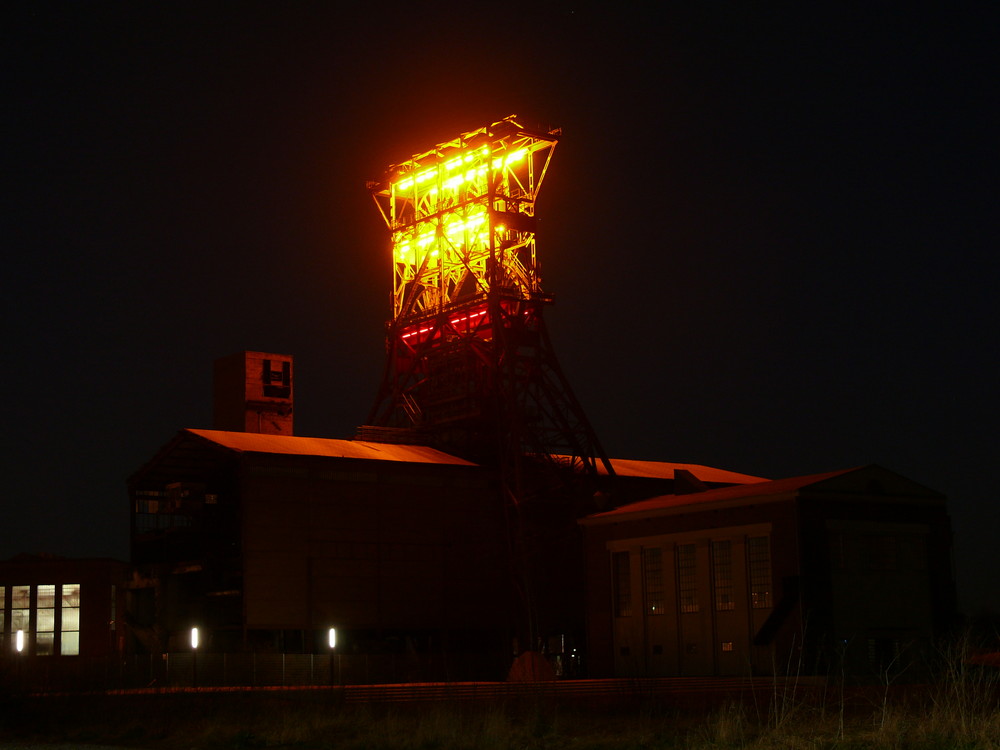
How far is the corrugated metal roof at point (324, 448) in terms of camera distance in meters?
56.9

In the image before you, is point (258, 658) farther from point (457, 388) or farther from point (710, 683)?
point (457, 388)

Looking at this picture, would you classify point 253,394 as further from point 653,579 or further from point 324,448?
point 653,579

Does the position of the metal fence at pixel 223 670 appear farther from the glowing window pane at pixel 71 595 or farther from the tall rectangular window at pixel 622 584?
the tall rectangular window at pixel 622 584

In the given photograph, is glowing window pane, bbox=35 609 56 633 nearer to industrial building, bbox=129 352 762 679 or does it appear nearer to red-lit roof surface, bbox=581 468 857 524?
industrial building, bbox=129 352 762 679

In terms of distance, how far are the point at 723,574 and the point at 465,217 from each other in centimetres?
2804

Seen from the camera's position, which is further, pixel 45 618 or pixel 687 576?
pixel 45 618

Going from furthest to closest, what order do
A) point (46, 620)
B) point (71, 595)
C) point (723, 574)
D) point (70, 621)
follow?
point (71, 595) → point (46, 620) → point (70, 621) → point (723, 574)

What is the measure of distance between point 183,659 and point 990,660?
28.8 m

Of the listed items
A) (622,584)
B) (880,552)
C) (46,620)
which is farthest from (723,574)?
(46,620)

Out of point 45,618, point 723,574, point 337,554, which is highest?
point 337,554

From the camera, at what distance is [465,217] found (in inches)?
2771

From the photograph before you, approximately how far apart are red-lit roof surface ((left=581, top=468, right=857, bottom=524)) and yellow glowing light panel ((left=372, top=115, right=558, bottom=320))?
18146mm

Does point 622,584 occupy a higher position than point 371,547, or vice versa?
point 371,547

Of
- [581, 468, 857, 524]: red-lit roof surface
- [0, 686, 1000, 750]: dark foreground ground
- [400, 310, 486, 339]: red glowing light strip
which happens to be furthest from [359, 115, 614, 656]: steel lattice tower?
[0, 686, 1000, 750]: dark foreground ground
